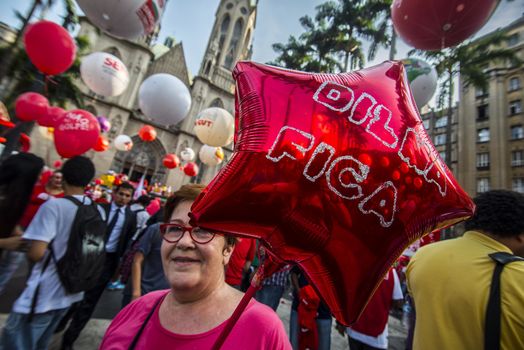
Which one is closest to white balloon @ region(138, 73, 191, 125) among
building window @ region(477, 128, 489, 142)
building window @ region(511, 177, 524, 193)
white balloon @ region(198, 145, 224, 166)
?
white balloon @ region(198, 145, 224, 166)

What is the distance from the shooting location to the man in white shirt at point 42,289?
1.66m

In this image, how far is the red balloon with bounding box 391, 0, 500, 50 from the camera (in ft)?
7.96

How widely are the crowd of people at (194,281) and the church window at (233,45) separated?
24.8 m

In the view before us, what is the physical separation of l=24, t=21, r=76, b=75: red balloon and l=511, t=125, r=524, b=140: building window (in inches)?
1032

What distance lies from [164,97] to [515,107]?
25.5 meters

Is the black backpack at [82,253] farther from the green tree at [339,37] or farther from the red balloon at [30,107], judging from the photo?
the green tree at [339,37]

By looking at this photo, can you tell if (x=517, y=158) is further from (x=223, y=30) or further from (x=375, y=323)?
(x=223, y=30)


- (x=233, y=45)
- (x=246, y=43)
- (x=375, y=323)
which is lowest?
(x=375, y=323)

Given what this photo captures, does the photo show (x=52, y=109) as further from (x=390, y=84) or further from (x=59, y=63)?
(x=390, y=84)

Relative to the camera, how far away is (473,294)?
1.16m

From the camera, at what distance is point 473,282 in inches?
46.9

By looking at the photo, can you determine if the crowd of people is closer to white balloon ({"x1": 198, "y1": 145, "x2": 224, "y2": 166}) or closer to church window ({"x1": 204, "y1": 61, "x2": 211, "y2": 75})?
white balloon ({"x1": 198, "y1": 145, "x2": 224, "y2": 166})

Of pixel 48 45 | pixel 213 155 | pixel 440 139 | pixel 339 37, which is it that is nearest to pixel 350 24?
pixel 339 37

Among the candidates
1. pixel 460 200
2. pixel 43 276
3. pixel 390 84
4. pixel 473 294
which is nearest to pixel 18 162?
pixel 43 276
